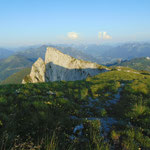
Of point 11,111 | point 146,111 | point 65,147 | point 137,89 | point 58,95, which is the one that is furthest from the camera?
point 137,89

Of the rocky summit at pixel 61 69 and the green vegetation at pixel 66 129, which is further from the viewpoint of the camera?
the rocky summit at pixel 61 69

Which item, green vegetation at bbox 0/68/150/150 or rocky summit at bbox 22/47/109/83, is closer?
green vegetation at bbox 0/68/150/150

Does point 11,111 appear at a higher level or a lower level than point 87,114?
higher

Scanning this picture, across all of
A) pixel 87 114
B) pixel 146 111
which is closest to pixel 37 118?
pixel 87 114

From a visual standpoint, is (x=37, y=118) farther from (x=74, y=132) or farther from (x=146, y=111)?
(x=146, y=111)

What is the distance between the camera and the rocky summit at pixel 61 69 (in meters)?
67.5

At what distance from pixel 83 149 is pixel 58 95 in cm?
609

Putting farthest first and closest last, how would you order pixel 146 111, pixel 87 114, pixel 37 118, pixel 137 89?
pixel 137 89 → pixel 87 114 → pixel 146 111 → pixel 37 118

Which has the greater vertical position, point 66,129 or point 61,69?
point 66,129

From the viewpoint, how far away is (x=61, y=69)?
73500 mm

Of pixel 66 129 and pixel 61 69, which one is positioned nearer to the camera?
pixel 66 129

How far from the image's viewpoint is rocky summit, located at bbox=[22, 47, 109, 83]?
67.5 metres

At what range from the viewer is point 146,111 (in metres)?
6.67

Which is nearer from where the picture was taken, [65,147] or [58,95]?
[65,147]
